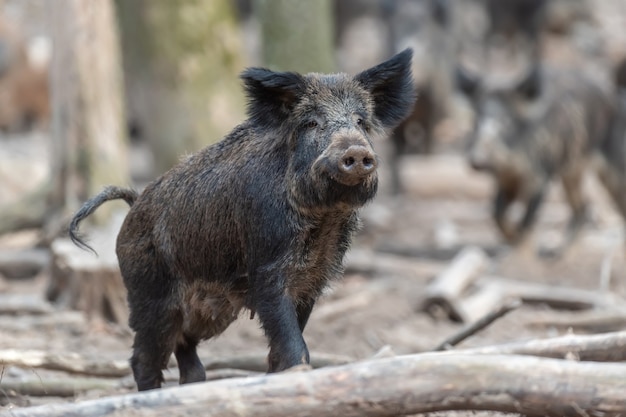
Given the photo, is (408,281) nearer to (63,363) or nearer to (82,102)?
(82,102)

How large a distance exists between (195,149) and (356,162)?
827cm

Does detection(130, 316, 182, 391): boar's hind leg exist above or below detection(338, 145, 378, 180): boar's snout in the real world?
below

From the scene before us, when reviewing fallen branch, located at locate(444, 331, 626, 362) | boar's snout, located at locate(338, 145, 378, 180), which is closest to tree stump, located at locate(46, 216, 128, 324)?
boar's snout, located at locate(338, 145, 378, 180)

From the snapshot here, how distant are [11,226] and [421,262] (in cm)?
451

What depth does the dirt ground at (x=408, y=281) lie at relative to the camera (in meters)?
7.50

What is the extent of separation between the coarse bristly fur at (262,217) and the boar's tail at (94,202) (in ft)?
0.04

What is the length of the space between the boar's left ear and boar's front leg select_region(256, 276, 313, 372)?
114 centimetres

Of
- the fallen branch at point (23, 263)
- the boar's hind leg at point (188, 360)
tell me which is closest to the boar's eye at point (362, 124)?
the boar's hind leg at point (188, 360)

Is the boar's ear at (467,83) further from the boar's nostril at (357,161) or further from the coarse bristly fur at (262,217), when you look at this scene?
the boar's nostril at (357,161)

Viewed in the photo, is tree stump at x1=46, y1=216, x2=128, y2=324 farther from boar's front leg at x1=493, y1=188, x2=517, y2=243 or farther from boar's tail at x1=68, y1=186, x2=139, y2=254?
boar's front leg at x1=493, y1=188, x2=517, y2=243

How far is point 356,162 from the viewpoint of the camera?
4.36 metres

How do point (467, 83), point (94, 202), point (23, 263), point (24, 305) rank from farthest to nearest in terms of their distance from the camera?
point (467, 83) < point (23, 263) < point (24, 305) < point (94, 202)

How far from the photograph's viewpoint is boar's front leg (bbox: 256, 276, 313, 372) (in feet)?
14.7

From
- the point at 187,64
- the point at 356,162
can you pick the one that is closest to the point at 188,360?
the point at 356,162
